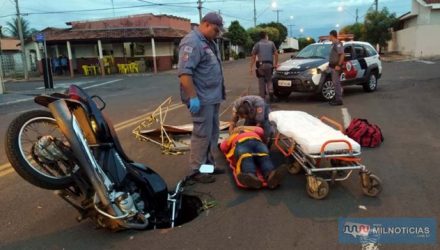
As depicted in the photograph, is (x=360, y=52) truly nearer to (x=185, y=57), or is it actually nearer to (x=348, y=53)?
(x=348, y=53)

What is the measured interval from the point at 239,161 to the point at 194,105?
33.7 inches

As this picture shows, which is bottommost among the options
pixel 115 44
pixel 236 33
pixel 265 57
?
pixel 265 57

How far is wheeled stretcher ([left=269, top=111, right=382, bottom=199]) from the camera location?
186 inches

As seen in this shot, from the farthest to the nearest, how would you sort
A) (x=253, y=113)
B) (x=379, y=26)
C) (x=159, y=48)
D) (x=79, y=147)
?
(x=379, y=26), (x=159, y=48), (x=253, y=113), (x=79, y=147)

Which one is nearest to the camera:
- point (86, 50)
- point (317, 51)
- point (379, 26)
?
point (317, 51)

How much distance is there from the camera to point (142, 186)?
4.35 m

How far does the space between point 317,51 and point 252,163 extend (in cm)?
902

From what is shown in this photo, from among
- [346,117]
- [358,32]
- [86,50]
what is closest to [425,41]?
[358,32]

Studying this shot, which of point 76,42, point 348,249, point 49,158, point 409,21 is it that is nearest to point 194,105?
point 49,158

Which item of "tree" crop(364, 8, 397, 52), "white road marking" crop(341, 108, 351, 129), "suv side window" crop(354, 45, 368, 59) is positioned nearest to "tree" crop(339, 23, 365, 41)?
"tree" crop(364, 8, 397, 52)

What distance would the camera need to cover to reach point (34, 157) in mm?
3873

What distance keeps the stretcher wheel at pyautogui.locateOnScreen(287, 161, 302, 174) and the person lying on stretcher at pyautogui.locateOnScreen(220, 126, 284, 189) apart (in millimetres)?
662

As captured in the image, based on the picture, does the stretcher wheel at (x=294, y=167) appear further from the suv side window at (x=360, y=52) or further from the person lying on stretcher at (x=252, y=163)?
the suv side window at (x=360, y=52)

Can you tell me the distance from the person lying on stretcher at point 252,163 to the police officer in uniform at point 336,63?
22.3 ft
